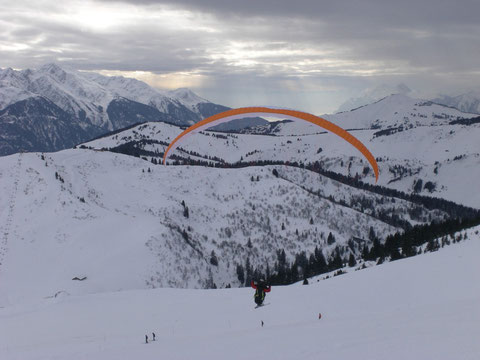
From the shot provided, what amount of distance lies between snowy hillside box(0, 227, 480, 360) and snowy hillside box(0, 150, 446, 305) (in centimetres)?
3290

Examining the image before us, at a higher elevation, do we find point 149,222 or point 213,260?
point 149,222

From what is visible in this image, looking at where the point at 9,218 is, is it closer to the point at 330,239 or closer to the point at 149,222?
the point at 149,222

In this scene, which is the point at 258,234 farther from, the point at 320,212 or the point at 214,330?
the point at 214,330

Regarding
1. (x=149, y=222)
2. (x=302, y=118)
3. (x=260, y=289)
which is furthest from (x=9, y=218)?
(x=260, y=289)

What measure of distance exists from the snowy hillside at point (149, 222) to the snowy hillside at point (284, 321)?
108 feet

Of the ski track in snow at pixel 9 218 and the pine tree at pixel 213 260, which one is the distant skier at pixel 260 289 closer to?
the ski track in snow at pixel 9 218

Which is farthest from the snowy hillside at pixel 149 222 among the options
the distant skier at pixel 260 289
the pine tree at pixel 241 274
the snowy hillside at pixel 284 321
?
the distant skier at pixel 260 289

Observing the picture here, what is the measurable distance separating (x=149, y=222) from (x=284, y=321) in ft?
243

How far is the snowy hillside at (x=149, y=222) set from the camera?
67500 mm

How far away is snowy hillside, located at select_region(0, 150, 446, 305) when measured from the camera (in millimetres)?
67500

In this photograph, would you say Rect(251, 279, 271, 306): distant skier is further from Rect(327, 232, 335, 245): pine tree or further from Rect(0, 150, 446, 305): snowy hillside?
Rect(327, 232, 335, 245): pine tree

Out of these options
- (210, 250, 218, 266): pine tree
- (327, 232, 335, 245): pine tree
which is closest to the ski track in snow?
(210, 250, 218, 266): pine tree

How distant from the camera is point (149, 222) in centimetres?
9100

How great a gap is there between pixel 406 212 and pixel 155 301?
172 metres
